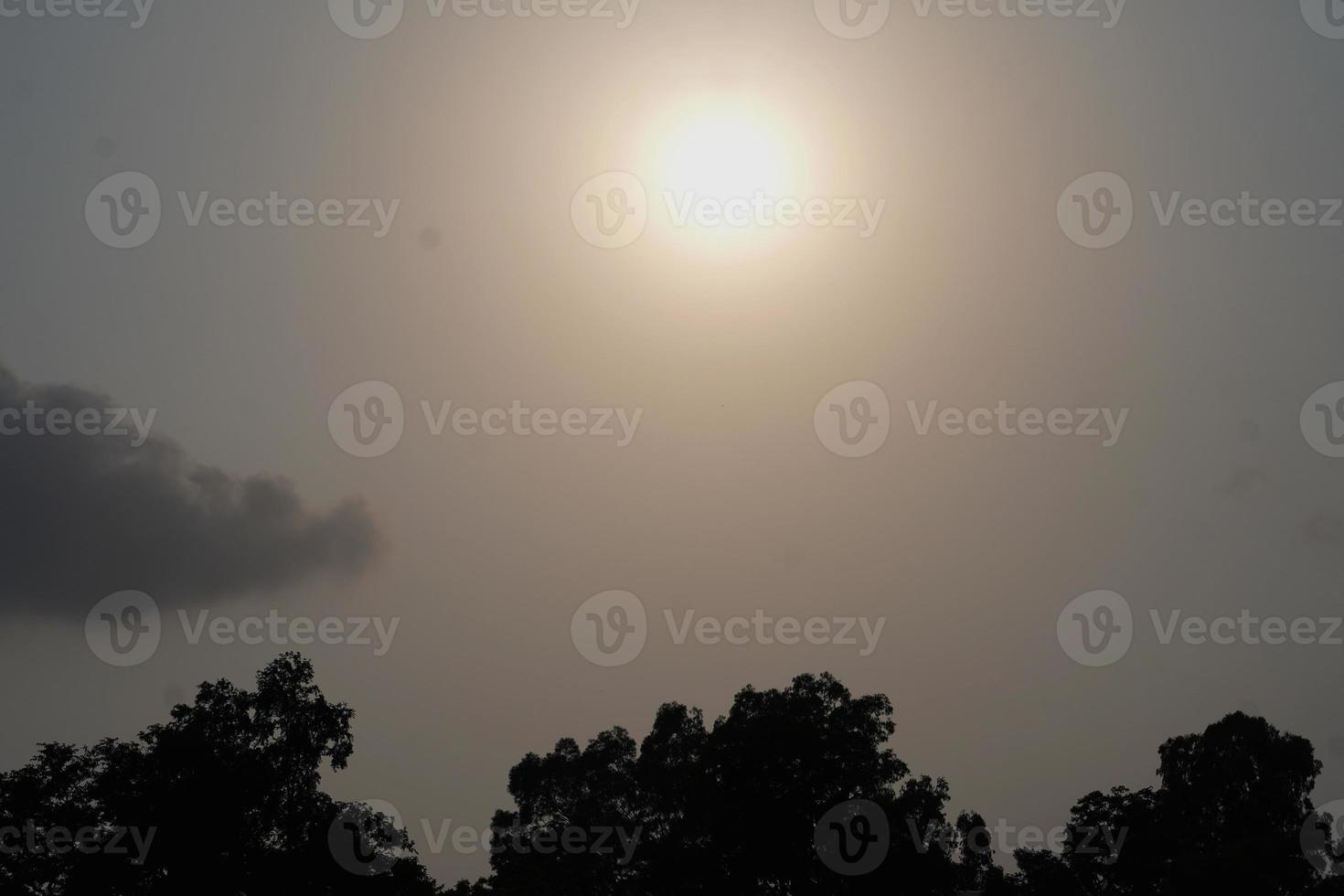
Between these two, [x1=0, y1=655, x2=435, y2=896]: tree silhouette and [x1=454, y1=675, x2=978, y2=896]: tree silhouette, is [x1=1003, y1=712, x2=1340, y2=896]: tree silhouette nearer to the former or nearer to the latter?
[x1=454, y1=675, x2=978, y2=896]: tree silhouette

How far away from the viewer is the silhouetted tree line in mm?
52938

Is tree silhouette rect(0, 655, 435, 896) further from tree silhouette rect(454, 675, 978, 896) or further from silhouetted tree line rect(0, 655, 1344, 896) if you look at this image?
tree silhouette rect(454, 675, 978, 896)

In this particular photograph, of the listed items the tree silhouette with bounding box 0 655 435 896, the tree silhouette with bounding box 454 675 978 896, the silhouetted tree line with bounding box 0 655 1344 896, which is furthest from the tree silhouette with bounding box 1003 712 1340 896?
the tree silhouette with bounding box 0 655 435 896

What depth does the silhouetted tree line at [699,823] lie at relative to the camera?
5294 cm

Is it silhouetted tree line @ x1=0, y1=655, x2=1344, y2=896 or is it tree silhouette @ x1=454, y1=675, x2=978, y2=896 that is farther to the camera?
tree silhouette @ x1=454, y1=675, x2=978, y2=896

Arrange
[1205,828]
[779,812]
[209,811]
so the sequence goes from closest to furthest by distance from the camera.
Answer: [209,811] < [779,812] < [1205,828]

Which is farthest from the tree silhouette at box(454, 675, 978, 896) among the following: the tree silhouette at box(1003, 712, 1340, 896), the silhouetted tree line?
the tree silhouette at box(1003, 712, 1340, 896)

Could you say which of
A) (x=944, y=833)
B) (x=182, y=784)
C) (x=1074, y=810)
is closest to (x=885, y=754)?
(x=944, y=833)

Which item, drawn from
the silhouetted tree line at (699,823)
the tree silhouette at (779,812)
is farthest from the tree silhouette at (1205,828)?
the tree silhouette at (779,812)

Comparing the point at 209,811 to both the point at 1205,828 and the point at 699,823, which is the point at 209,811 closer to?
the point at 699,823

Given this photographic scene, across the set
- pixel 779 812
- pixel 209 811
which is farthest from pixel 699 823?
pixel 209 811

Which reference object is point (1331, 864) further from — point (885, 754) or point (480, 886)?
point (480, 886)

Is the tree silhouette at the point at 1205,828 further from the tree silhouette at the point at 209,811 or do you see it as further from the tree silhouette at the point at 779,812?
the tree silhouette at the point at 209,811

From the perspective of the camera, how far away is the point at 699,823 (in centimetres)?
6419
